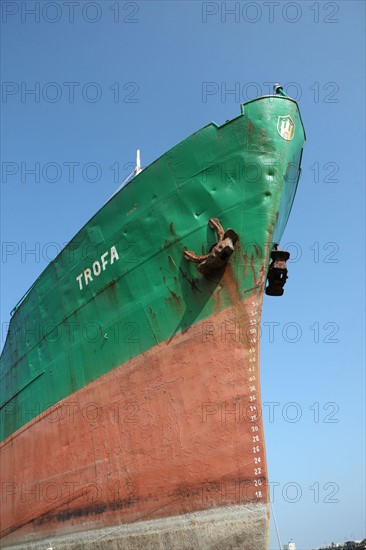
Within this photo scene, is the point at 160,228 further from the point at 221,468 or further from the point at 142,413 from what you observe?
the point at 221,468

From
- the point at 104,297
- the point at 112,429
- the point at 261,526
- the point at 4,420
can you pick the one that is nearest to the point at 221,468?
the point at 261,526

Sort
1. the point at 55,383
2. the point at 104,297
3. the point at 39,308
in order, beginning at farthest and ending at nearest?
the point at 39,308, the point at 55,383, the point at 104,297

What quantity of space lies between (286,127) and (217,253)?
7.78ft

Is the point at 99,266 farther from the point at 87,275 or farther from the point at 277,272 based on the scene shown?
the point at 277,272

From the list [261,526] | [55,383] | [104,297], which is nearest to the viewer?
[261,526]

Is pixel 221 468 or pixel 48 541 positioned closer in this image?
pixel 221 468

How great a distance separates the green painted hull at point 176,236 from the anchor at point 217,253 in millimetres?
140

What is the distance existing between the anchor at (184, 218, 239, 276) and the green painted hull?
140 mm

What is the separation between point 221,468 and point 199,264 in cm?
290

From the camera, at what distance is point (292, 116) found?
739 cm

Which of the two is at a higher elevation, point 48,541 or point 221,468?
point 221,468

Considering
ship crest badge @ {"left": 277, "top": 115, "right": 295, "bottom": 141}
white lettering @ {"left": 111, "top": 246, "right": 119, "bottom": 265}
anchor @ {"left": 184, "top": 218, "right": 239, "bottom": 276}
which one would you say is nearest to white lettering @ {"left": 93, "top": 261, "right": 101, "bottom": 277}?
white lettering @ {"left": 111, "top": 246, "right": 119, "bottom": 265}

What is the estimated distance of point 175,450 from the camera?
21.8 ft

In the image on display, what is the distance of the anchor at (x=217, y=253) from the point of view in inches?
268
